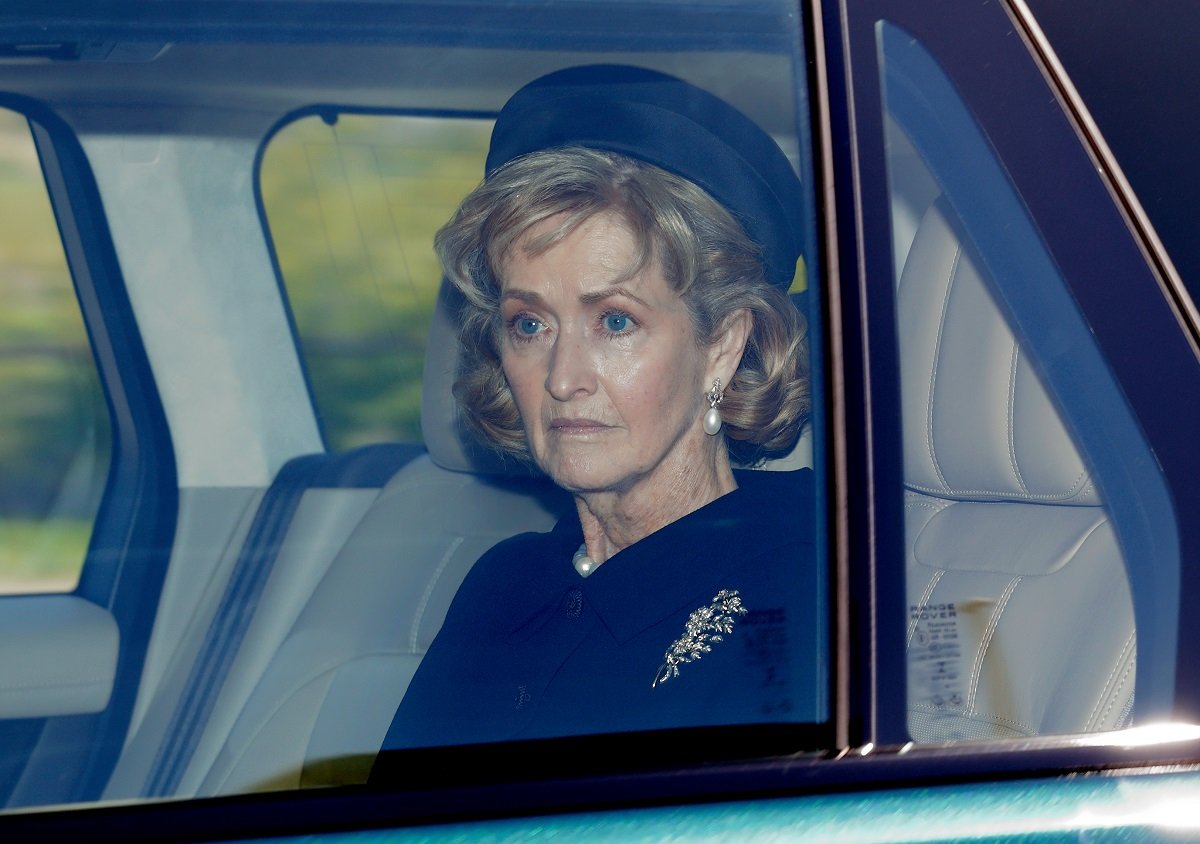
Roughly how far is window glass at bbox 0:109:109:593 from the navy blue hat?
31.6 inches

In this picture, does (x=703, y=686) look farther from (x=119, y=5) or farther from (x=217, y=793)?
(x=119, y=5)

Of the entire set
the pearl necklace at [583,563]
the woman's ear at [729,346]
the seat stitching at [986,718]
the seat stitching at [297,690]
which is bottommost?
the seat stitching at [297,690]

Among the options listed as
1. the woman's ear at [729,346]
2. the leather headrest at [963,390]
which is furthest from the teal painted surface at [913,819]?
the woman's ear at [729,346]

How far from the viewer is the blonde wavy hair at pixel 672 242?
146 cm

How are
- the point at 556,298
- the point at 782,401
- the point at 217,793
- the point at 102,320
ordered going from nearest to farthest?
1. the point at 217,793
2. the point at 782,401
3. the point at 556,298
4. the point at 102,320

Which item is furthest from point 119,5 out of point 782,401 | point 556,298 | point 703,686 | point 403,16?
point 703,686

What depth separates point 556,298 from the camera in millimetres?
1571

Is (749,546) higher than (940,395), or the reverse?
(940,395)

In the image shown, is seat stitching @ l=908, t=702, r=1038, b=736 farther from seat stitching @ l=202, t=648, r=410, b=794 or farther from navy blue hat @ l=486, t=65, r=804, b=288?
seat stitching @ l=202, t=648, r=410, b=794

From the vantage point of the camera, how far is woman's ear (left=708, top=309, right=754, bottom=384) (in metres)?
1.50

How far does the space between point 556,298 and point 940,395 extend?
0.42 metres

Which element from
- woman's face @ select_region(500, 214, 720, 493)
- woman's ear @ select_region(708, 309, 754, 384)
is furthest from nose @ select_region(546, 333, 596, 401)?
woman's ear @ select_region(708, 309, 754, 384)

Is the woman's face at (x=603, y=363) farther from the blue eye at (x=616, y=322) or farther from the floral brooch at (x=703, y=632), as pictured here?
the floral brooch at (x=703, y=632)

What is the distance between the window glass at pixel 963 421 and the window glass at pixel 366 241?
52cm
